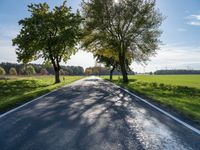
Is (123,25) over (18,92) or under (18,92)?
over

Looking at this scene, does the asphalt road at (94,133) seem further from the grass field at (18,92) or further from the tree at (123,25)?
the tree at (123,25)

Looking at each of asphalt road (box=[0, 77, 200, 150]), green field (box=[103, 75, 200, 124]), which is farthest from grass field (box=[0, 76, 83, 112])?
green field (box=[103, 75, 200, 124])

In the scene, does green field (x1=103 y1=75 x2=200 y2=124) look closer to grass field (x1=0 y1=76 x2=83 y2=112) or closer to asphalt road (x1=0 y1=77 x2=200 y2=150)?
asphalt road (x1=0 y1=77 x2=200 y2=150)

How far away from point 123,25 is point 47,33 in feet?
34.3

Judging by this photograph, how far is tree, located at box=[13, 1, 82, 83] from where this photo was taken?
116ft

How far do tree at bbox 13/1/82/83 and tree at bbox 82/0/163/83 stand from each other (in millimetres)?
3247

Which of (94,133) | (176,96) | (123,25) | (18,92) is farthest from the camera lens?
(123,25)

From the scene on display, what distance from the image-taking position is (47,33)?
36.6 meters

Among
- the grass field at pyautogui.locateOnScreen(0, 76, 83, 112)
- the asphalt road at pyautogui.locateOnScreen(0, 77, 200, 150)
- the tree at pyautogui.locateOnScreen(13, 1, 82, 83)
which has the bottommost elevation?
the grass field at pyautogui.locateOnScreen(0, 76, 83, 112)

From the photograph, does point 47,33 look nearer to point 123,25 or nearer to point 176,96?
point 123,25

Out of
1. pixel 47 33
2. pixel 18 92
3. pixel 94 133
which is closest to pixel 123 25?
pixel 47 33

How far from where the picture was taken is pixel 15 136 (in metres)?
5.78

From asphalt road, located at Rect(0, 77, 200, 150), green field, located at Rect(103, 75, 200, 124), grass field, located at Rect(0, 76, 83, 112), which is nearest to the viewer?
asphalt road, located at Rect(0, 77, 200, 150)

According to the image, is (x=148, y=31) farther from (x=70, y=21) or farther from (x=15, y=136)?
(x=15, y=136)
